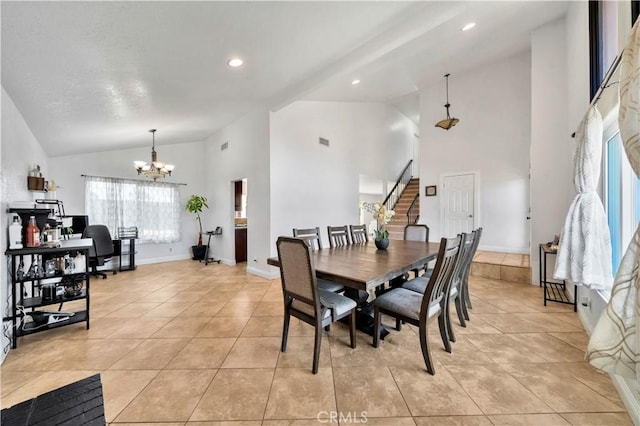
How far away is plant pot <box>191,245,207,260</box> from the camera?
20.6 ft

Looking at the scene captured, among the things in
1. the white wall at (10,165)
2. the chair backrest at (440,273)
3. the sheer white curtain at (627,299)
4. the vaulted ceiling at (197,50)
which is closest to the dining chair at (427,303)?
the chair backrest at (440,273)

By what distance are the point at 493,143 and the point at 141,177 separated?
7.76 metres

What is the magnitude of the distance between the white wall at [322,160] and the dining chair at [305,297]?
2442 mm

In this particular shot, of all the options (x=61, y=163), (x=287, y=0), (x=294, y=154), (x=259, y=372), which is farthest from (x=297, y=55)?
(x=61, y=163)

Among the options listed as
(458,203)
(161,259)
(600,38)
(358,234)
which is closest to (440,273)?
(358,234)

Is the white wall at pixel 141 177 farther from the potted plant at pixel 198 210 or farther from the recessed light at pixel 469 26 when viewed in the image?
the recessed light at pixel 469 26

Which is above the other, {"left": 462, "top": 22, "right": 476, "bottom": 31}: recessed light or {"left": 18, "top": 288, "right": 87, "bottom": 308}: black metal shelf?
{"left": 462, "top": 22, "right": 476, "bottom": 31}: recessed light

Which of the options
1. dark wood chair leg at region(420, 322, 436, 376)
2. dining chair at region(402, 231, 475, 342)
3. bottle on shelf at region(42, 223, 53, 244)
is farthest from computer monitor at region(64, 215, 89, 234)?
dark wood chair leg at region(420, 322, 436, 376)

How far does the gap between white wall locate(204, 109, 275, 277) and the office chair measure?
2059 millimetres

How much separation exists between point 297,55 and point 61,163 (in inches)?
209

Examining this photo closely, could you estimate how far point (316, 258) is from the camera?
95.7 inches

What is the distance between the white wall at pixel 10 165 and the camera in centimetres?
215

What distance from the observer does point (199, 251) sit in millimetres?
6309

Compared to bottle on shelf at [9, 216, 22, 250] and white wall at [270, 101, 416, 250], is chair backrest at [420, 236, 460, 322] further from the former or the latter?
bottle on shelf at [9, 216, 22, 250]
